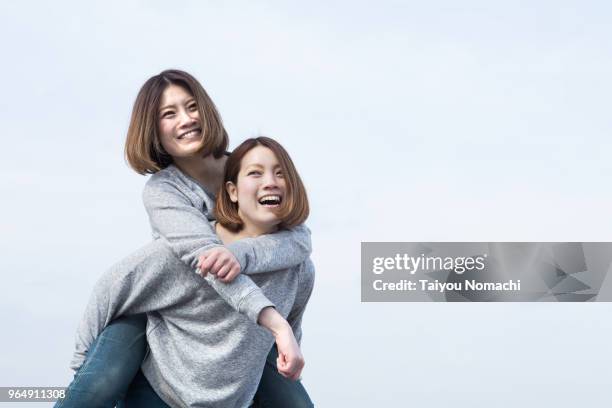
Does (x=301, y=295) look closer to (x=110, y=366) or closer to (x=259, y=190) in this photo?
(x=259, y=190)

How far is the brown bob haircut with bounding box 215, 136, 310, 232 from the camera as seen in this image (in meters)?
2.90

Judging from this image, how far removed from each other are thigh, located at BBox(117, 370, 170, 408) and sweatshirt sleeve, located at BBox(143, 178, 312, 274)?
48cm

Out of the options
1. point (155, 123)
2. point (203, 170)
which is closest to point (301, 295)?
point (203, 170)

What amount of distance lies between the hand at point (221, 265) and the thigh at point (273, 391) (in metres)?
0.54

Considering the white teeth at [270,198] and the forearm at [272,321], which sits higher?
the white teeth at [270,198]

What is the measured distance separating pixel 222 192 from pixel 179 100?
12.8 inches

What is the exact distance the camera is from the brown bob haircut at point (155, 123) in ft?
9.71

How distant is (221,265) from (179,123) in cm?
55

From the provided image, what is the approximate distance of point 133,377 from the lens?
2979 mm

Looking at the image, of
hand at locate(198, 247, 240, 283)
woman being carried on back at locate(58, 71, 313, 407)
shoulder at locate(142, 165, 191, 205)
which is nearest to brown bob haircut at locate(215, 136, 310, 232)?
woman being carried on back at locate(58, 71, 313, 407)

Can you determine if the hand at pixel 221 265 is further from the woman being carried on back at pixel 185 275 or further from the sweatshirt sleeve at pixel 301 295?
the sweatshirt sleeve at pixel 301 295

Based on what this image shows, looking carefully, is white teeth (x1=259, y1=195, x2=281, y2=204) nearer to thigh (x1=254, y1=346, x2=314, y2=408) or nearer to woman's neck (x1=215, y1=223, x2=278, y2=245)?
woman's neck (x1=215, y1=223, x2=278, y2=245)

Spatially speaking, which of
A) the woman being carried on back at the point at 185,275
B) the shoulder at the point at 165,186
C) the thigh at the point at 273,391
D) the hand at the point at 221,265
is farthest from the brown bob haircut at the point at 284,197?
the thigh at the point at 273,391

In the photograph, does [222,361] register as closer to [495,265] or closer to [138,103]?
[138,103]
